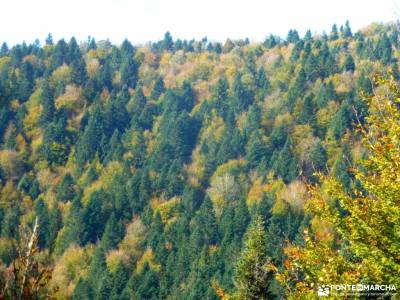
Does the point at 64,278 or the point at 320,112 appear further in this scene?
the point at 320,112

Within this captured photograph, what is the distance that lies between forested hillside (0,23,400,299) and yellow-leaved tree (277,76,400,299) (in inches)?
2643

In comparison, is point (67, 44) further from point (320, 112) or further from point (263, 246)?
point (263, 246)

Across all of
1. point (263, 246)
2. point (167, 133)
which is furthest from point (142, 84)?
point (263, 246)

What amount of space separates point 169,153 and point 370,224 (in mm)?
134901

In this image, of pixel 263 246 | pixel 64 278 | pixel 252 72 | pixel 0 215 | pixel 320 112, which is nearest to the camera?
pixel 263 246

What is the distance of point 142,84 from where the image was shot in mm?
193500

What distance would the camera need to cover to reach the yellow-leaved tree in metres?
10.1

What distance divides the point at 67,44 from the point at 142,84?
30714 mm
